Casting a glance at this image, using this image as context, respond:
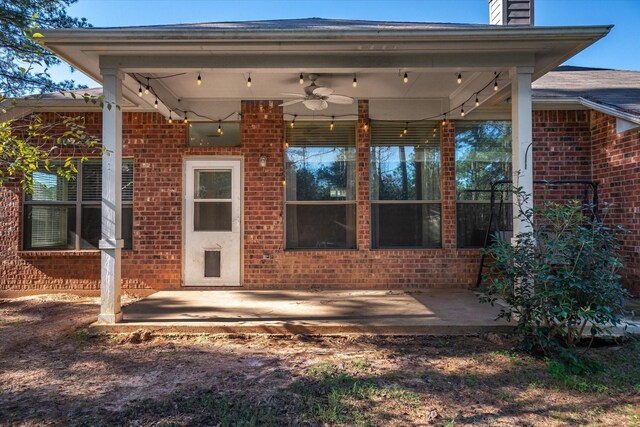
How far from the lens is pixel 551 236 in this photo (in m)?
3.65

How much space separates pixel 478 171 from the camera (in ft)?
20.9

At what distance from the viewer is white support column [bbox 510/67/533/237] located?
4188 millimetres

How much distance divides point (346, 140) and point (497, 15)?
461 cm

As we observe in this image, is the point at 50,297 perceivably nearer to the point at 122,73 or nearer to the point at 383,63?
the point at 122,73

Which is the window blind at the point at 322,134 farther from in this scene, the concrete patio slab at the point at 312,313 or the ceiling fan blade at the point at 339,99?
the concrete patio slab at the point at 312,313

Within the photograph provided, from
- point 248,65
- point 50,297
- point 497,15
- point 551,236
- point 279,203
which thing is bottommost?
point 50,297

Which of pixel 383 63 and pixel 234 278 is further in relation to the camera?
pixel 234 278

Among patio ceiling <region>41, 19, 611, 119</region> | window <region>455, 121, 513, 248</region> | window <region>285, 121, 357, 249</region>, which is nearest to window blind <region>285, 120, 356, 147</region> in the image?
window <region>285, 121, 357, 249</region>

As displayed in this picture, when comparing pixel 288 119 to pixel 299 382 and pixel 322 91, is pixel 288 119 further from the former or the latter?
pixel 299 382

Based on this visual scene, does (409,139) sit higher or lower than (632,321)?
higher

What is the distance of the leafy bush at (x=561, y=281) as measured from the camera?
325 centimetres

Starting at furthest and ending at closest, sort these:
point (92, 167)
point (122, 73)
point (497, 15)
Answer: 1. point (497, 15)
2. point (92, 167)
3. point (122, 73)

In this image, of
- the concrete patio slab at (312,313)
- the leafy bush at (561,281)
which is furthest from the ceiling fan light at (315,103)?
the leafy bush at (561,281)

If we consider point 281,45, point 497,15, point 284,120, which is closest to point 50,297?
point 284,120
